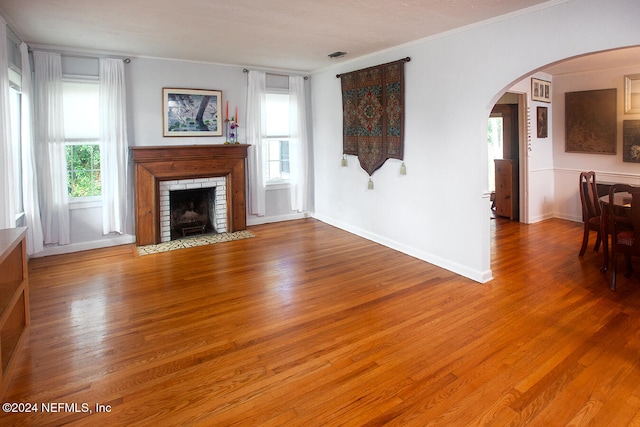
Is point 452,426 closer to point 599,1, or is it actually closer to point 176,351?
point 176,351

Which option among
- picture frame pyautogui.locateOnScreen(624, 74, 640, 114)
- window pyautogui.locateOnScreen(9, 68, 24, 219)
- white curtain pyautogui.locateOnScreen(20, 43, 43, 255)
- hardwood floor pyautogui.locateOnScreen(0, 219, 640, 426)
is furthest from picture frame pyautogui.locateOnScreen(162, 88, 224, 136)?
picture frame pyautogui.locateOnScreen(624, 74, 640, 114)

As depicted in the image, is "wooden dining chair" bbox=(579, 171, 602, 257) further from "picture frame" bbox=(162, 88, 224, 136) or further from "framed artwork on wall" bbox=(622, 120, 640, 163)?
"picture frame" bbox=(162, 88, 224, 136)

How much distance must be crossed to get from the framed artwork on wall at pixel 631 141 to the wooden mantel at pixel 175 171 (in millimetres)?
5858

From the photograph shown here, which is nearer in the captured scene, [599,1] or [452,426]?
[452,426]

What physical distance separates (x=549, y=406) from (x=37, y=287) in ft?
14.8

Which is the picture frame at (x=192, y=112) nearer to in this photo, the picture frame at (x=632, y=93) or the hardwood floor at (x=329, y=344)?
the hardwood floor at (x=329, y=344)

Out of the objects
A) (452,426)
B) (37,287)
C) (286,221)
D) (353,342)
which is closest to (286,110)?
(286,221)

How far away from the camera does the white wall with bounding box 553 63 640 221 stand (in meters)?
5.97

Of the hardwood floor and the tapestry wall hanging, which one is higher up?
the tapestry wall hanging

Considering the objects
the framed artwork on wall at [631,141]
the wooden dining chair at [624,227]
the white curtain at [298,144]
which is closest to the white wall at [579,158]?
the framed artwork on wall at [631,141]

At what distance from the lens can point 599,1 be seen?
114 inches

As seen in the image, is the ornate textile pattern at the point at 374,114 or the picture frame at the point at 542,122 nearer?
the ornate textile pattern at the point at 374,114

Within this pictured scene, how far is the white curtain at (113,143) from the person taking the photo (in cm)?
514

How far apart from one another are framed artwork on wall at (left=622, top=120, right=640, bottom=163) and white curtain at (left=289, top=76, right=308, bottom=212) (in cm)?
500
